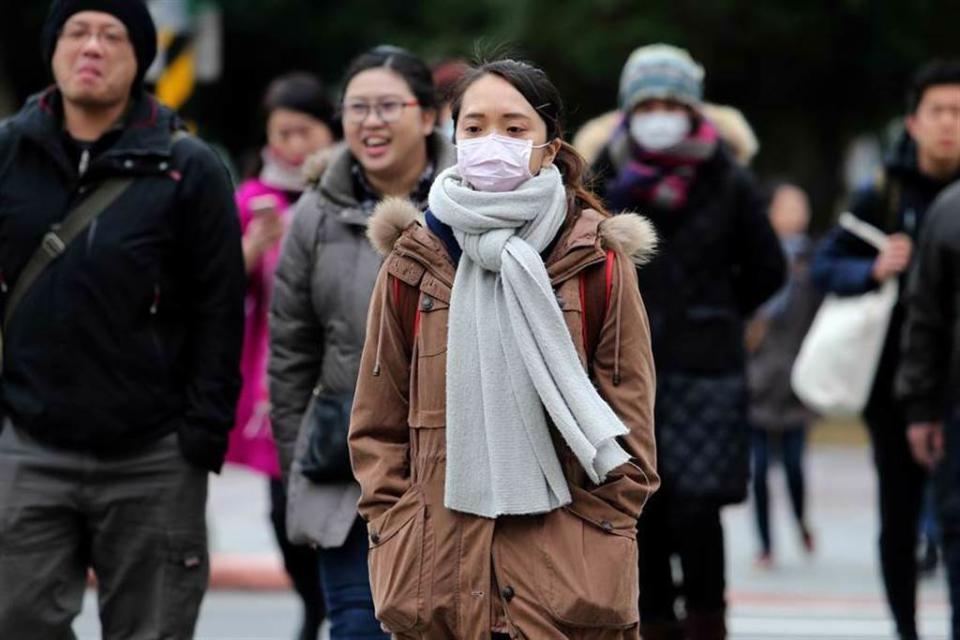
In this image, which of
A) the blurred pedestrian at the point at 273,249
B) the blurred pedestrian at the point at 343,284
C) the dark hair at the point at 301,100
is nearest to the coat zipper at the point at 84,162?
the blurred pedestrian at the point at 343,284

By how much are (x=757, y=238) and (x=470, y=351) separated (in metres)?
3.16

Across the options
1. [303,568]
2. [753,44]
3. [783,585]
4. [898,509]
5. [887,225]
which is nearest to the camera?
[303,568]

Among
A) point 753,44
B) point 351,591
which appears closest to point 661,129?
point 351,591

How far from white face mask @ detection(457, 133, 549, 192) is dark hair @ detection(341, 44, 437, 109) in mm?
1704

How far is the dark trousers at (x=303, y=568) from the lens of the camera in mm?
7508

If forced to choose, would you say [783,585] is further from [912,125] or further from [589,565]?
[589,565]

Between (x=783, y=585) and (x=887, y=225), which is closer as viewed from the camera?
(x=887, y=225)

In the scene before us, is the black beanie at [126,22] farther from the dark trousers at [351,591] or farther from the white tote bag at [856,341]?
the white tote bag at [856,341]

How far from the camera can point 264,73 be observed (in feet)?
103

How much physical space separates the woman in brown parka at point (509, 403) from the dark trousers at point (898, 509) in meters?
3.62

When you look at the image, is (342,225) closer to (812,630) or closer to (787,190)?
(812,630)

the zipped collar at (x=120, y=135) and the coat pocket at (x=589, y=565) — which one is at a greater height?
the zipped collar at (x=120, y=135)

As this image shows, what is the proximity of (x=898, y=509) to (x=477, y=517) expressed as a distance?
12.9 feet

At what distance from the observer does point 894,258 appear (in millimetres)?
8117
